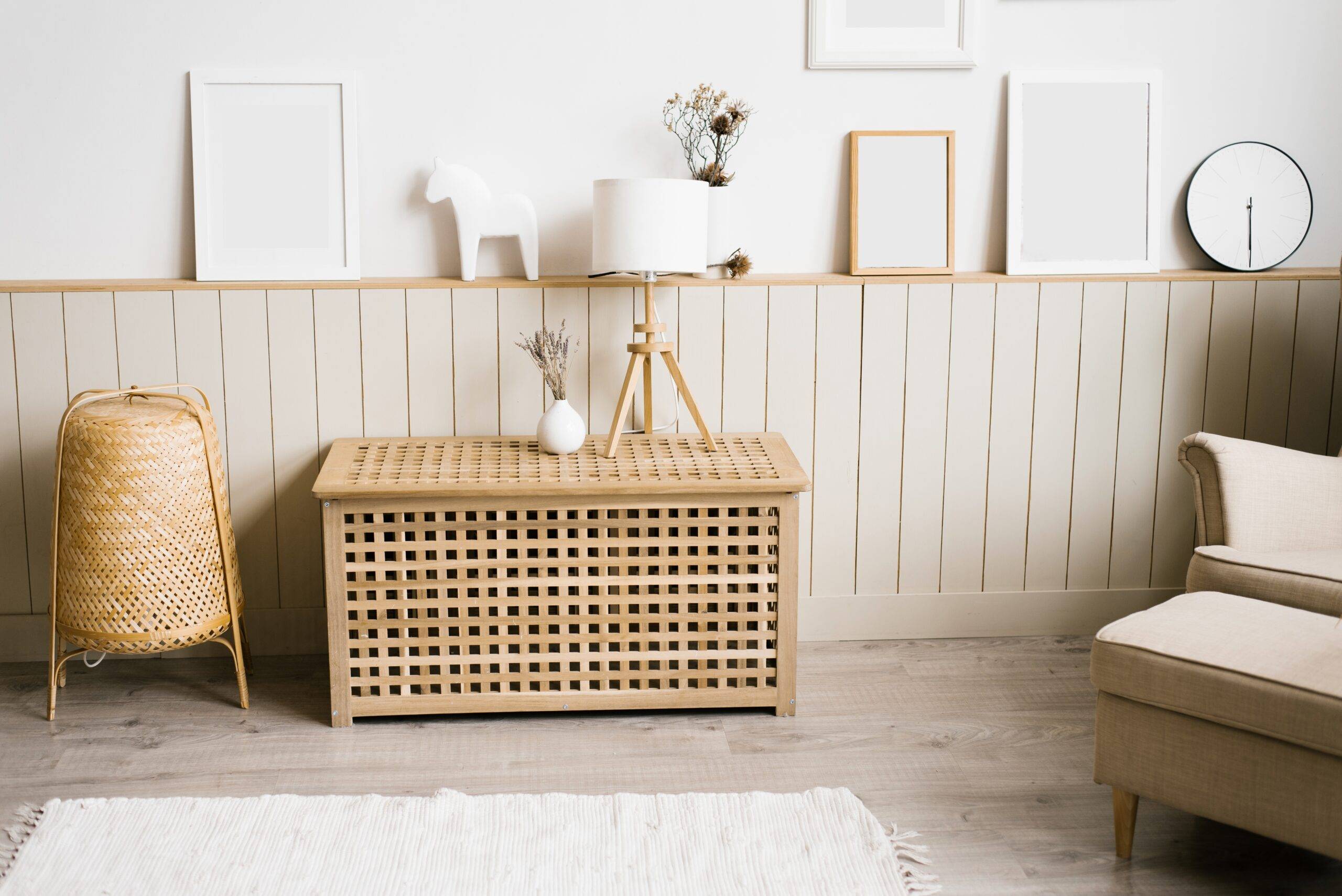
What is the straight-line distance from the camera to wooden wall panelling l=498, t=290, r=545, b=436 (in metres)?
2.76

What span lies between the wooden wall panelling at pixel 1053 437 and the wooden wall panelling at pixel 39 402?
2393 mm

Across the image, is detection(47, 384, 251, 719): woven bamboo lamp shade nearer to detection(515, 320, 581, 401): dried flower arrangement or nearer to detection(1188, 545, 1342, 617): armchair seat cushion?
detection(515, 320, 581, 401): dried flower arrangement

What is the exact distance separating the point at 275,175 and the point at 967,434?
71.9 inches

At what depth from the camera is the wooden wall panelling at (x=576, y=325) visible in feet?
9.06

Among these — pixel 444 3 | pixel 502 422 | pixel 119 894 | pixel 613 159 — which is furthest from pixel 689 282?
pixel 119 894

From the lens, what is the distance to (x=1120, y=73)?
9.30 feet

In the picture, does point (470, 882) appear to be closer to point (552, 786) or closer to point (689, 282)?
point (552, 786)

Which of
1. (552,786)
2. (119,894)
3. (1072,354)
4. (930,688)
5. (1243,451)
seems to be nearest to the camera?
(119,894)

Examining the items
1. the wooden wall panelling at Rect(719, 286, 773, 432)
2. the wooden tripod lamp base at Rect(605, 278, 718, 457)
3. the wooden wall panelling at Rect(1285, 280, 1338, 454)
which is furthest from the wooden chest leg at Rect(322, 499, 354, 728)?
the wooden wall panelling at Rect(1285, 280, 1338, 454)

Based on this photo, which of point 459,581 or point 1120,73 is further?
point 1120,73

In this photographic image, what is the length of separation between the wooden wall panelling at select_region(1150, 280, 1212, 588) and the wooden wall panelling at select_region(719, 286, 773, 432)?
801 millimetres

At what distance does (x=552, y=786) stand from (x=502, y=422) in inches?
37.8

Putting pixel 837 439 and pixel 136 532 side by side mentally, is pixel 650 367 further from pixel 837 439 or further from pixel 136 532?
pixel 136 532

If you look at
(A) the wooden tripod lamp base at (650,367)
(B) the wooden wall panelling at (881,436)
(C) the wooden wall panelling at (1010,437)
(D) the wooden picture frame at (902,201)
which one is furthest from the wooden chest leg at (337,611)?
(C) the wooden wall panelling at (1010,437)
